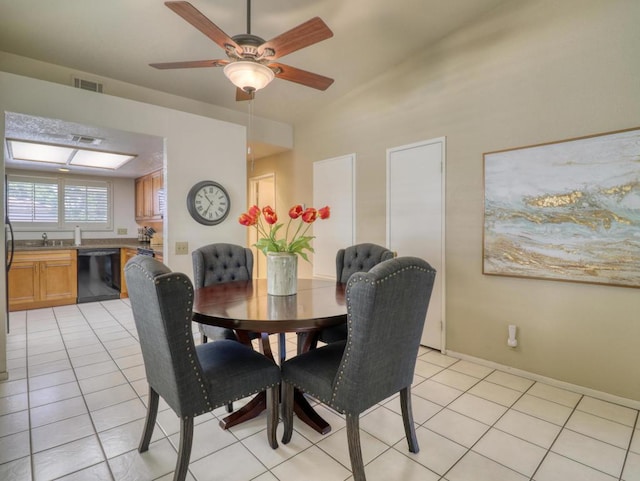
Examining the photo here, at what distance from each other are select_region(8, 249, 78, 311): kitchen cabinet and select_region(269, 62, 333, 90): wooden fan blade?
4.68 m

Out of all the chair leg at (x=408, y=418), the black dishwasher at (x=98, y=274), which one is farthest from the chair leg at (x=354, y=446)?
the black dishwasher at (x=98, y=274)

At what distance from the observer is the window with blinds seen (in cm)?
525

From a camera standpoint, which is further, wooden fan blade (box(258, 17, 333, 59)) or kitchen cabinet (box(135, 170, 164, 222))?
kitchen cabinet (box(135, 170, 164, 222))

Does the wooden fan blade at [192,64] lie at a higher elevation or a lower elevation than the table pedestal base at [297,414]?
higher

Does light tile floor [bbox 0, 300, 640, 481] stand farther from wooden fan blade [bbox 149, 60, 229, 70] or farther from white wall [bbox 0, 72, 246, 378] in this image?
wooden fan blade [bbox 149, 60, 229, 70]

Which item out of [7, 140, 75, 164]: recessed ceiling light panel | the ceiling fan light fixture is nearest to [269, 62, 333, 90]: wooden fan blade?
the ceiling fan light fixture

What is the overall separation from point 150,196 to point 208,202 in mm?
2346

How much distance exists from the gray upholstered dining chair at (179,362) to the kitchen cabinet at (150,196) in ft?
12.0

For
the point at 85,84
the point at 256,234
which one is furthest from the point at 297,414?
the point at 256,234

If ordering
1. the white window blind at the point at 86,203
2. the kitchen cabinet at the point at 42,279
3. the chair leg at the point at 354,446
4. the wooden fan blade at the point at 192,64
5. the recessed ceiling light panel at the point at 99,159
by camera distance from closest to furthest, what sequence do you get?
1. the chair leg at the point at 354,446
2. the wooden fan blade at the point at 192,64
3. the recessed ceiling light panel at the point at 99,159
4. the kitchen cabinet at the point at 42,279
5. the white window blind at the point at 86,203

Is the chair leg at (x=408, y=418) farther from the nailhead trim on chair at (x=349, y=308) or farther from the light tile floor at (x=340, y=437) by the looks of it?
the nailhead trim on chair at (x=349, y=308)

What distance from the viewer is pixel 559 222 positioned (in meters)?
2.47

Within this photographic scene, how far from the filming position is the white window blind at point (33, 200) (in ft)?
17.1

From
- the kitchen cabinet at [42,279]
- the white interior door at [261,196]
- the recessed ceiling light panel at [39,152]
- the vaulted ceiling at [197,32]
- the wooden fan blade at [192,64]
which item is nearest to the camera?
the wooden fan blade at [192,64]
